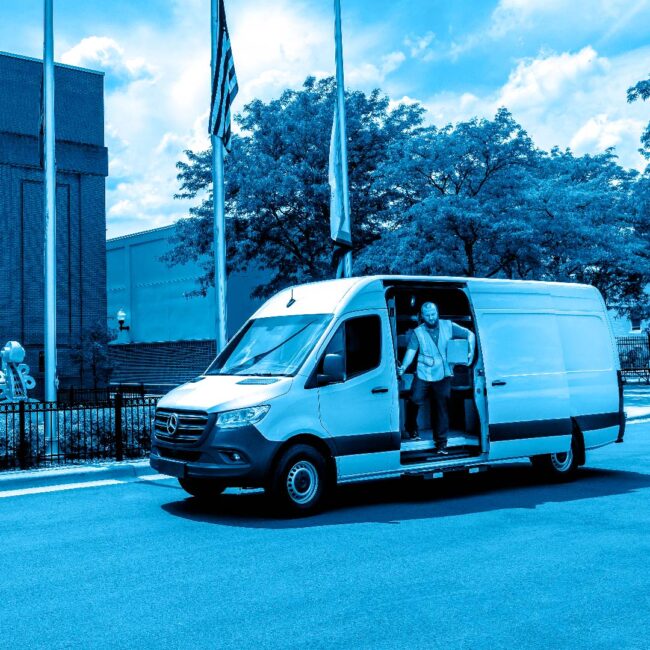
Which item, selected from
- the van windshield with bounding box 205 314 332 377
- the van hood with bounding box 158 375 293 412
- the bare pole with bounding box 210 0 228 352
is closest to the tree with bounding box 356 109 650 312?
the bare pole with bounding box 210 0 228 352

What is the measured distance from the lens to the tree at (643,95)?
3472 centimetres

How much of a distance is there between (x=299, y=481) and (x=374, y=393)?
4.37ft

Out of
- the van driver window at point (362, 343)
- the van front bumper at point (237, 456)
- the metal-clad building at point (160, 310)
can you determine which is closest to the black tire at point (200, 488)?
the van front bumper at point (237, 456)

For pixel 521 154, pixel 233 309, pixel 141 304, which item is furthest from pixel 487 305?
pixel 141 304

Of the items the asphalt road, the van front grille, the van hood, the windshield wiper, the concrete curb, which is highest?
the windshield wiper

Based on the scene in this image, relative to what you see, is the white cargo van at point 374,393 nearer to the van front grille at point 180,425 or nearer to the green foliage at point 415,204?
the van front grille at point 180,425

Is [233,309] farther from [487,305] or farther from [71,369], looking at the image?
[487,305]

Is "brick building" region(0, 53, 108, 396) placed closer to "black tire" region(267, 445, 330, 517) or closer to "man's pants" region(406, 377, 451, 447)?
"man's pants" region(406, 377, 451, 447)

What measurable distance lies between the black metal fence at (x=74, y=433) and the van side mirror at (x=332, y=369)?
527 centimetres

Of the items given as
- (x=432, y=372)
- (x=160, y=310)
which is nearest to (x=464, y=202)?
(x=432, y=372)

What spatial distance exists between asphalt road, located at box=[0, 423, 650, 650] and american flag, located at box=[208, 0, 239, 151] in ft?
25.2

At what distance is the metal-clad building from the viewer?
44000 millimetres

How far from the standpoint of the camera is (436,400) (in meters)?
10.8

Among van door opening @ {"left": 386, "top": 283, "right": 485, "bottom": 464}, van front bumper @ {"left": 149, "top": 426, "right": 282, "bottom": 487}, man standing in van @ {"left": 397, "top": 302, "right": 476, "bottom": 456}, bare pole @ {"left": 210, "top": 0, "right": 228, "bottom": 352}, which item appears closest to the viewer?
van front bumper @ {"left": 149, "top": 426, "right": 282, "bottom": 487}
